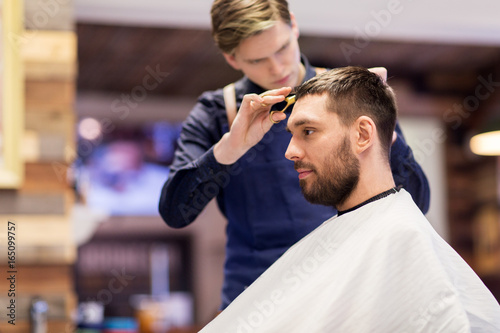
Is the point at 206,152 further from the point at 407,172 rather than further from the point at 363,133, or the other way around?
the point at 407,172

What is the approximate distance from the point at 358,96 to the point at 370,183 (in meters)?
0.22

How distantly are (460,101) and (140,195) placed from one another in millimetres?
3576

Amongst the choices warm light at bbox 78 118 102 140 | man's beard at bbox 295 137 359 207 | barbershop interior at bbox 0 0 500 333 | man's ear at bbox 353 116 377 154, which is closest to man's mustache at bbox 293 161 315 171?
man's beard at bbox 295 137 359 207

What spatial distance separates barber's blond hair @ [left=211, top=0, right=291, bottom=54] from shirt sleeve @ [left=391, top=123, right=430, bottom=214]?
509 millimetres

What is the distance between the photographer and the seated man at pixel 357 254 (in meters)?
1.42

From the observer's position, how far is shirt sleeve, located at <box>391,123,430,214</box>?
77.7 inches

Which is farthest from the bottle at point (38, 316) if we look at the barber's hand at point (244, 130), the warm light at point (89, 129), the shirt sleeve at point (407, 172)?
the warm light at point (89, 129)

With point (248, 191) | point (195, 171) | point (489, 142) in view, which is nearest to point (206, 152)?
point (195, 171)

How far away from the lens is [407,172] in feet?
6.61

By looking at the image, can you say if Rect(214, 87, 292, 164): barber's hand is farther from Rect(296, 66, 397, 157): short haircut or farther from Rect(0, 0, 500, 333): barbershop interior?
Rect(0, 0, 500, 333): barbershop interior

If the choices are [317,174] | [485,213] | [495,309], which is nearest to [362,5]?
[317,174]

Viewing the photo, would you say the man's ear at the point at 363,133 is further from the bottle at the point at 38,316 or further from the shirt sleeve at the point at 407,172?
the bottle at the point at 38,316

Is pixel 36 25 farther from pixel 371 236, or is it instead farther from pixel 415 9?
pixel 371 236

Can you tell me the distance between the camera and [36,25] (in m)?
3.55
